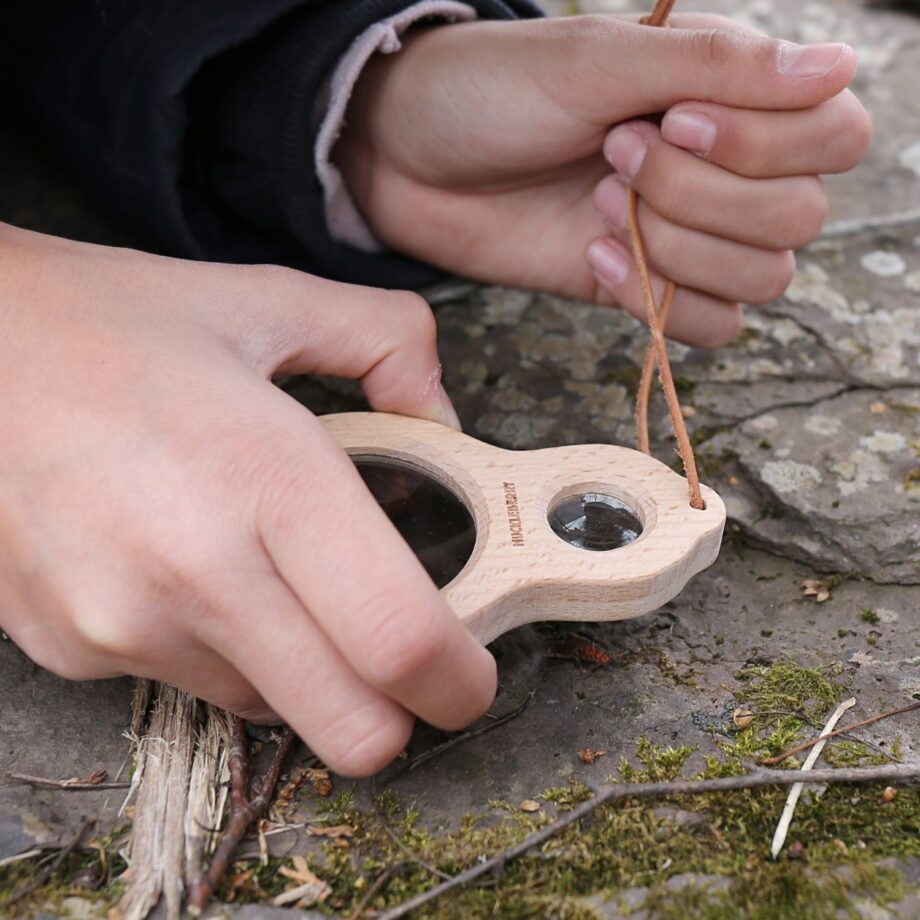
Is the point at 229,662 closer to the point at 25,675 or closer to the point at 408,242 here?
the point at 25,675

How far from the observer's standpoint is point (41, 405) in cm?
119

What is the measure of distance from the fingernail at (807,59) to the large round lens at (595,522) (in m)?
0.71

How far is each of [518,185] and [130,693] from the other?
1177 millimetres

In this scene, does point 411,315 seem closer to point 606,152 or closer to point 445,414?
point 445,414

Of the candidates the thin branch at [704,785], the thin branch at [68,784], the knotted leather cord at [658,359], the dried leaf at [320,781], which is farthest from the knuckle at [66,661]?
the knotted leather cord at [658,359]

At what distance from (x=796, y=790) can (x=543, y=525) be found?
43 centimetres

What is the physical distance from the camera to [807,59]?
157 cm

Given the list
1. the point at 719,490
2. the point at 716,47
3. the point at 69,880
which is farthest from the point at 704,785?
the point at 716,47

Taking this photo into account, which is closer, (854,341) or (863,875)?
(863,875)

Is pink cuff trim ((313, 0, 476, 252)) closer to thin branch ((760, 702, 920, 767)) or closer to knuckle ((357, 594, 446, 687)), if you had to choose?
knuckle ((357, 594, 446, 687))

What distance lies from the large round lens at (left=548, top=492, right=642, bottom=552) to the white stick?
333mm

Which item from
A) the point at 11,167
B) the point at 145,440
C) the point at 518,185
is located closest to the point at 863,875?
the point at 145,440

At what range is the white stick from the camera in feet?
3.84

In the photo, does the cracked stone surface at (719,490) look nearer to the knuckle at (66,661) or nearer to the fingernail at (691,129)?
the knuckle at (66,661)
